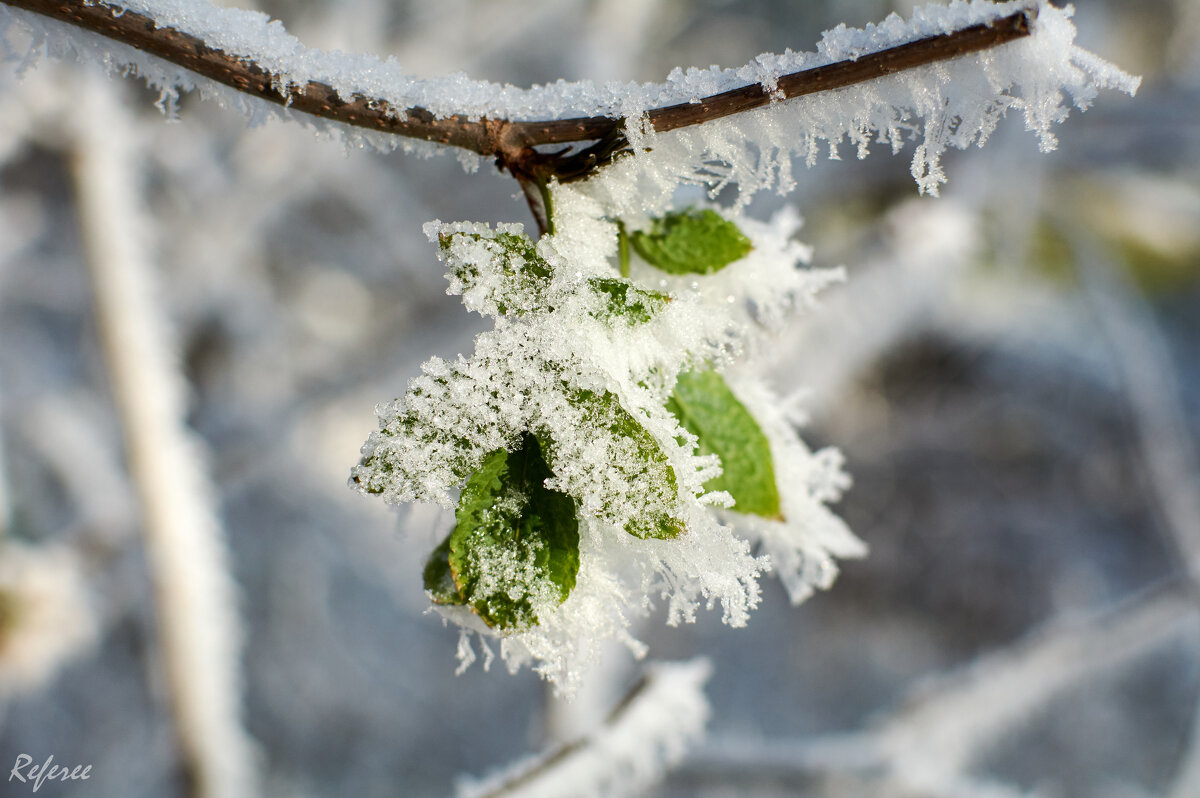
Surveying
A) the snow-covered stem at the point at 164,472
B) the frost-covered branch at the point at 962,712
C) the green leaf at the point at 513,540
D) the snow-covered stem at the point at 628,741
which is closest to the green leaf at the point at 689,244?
the green leaf at the point at 513,540

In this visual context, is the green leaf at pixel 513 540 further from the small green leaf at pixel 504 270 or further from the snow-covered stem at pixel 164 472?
the snow-covered stem at pixel 164 472

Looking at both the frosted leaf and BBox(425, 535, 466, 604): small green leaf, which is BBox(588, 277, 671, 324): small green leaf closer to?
the frosted leaf

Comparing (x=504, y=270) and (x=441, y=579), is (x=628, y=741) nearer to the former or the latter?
(x=441, y=579)

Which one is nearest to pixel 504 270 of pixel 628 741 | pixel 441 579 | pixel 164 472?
pixel 441 579

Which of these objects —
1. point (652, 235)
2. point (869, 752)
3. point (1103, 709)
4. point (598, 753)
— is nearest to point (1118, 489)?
point (1103, 709)

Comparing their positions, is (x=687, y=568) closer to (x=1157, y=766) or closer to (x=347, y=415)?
(x=347, y=415)

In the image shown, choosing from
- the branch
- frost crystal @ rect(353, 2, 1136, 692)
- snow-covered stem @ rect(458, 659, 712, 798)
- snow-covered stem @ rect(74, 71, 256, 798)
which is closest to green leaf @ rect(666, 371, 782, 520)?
frost crystal @ rect(353, 2, 1136, 692)

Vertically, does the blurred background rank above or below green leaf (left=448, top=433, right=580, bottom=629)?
above
